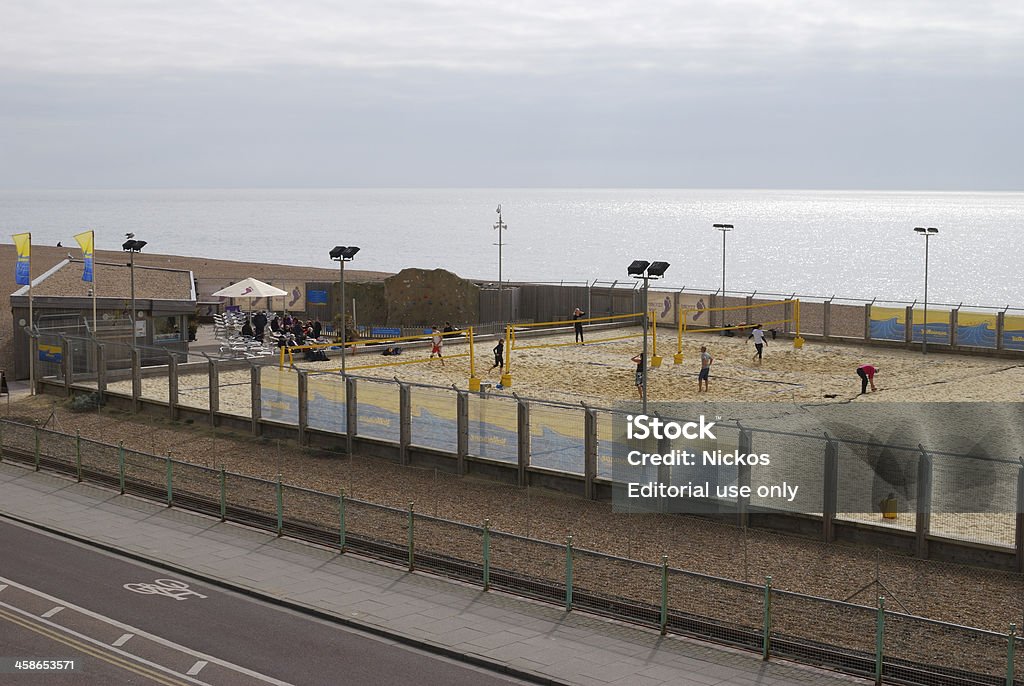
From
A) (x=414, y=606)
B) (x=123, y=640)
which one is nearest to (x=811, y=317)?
(x=414, y=606)

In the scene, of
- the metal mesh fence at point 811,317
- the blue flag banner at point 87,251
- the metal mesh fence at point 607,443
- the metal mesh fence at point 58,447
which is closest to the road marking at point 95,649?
the metal mesh fence at point 58,447

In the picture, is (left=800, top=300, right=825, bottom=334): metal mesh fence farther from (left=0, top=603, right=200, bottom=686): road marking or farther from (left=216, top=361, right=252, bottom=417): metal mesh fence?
(left=0, top=603, right=200, bottom=686): road marking

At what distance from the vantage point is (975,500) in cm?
1998

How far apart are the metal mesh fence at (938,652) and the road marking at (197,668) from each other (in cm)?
923

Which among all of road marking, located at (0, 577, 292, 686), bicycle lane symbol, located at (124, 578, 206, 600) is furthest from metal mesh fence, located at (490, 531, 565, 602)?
bicycle lane symbol, located at (124, 578, 206, 600)

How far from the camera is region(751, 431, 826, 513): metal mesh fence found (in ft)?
70.6

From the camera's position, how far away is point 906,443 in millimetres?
27672

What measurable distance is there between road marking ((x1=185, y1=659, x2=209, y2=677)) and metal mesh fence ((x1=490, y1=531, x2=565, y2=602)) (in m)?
4.98

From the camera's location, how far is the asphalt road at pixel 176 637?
614 inches

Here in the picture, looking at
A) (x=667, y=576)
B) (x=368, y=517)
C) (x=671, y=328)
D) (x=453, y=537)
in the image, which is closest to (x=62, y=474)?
(x=368, y=517)

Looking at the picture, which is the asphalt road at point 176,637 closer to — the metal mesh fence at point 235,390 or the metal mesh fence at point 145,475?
the metal mesh fence at point 145,475

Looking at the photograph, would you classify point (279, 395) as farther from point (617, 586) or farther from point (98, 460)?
point (617, 586)

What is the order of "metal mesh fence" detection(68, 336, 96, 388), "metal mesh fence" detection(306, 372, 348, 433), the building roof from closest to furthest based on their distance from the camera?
"metal mesh fence" detection(306, 372, 348, 433), "metal mesh fence" detection(68, 336, 96, 388), the building roof

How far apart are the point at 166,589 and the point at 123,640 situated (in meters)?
2.68
